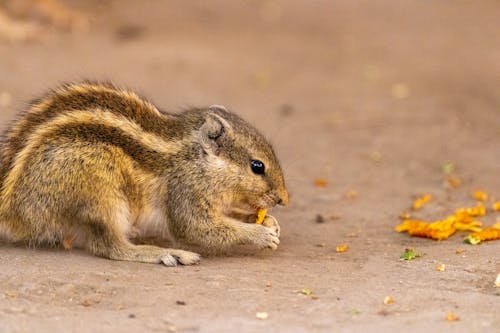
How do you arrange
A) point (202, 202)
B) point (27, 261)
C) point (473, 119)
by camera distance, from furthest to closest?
1. point (473, 119)
2. point (202, 202)
3. point (27, 261)

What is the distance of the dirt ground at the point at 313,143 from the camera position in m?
6.65

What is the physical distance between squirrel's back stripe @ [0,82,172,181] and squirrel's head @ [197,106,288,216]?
0.39 metres

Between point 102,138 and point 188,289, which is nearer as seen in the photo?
point 188,289

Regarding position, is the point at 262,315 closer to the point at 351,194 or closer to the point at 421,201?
the point at 421,201

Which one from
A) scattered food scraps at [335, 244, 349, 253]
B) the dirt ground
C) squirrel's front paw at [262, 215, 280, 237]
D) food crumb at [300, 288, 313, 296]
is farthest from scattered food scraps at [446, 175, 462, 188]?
food crumb at [300, 288, 313, 296]

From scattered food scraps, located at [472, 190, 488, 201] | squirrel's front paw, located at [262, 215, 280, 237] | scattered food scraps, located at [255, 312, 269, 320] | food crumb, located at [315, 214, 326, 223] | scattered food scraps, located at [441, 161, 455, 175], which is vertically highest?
scattered food scraps, located at [441, 161, 455, 175]

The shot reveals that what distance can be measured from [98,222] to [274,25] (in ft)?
31.8

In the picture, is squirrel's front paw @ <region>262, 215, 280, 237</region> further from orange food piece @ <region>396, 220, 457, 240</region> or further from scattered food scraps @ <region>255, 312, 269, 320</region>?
scattered food scraps @ <region>255, 312, 269, 320</region>

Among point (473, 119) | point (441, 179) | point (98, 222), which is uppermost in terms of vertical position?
point (473, 119)

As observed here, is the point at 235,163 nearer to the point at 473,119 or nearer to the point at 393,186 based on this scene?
the point at 393,186

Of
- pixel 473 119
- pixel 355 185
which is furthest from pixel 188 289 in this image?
pixel 473 119

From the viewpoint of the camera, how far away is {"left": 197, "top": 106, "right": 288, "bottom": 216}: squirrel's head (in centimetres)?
809

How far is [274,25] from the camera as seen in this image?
662 inches

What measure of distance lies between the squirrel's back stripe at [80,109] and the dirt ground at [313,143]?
35.3 inches
